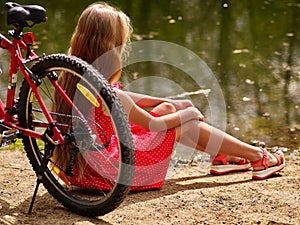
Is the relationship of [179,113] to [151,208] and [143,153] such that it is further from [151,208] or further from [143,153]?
[151,208]

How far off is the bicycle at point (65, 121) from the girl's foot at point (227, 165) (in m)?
0.98

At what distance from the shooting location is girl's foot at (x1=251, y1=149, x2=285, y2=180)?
4.46m

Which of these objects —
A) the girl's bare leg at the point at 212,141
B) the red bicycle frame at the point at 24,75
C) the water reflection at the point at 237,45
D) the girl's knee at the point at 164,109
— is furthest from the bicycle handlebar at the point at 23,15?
the water reflection at the point at 237,45

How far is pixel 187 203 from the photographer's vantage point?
3.89 m

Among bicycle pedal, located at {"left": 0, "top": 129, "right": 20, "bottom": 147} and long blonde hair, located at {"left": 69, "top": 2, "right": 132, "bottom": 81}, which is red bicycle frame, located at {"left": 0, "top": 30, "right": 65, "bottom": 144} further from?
long blonde hair, located at {"left": 69, "top": 2, "right": 132, "bottom": 81}

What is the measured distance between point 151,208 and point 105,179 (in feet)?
Result: 1.12

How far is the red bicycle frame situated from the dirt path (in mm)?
449

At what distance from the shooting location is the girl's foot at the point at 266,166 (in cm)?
446

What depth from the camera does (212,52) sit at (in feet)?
25.7

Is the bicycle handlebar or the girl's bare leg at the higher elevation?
the bicycle handlebar

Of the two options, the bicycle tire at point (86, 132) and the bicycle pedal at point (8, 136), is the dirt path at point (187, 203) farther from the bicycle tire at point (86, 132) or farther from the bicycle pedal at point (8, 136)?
the bicycle pedal at point (8, 136)

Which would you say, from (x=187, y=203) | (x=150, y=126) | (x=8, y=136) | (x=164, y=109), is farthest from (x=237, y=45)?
(x=8, y=136)

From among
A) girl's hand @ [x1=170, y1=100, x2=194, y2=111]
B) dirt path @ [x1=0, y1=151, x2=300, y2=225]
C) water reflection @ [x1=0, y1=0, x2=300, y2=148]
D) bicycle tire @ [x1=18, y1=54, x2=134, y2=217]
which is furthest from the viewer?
water reflection @ [x1=0, y1=0, x2=300, y2=148]

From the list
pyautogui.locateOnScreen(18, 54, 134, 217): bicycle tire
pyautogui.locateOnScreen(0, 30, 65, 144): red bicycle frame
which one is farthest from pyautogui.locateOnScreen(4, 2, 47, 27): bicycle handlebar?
pyautogui.locateOnScreen(18, 54, 134, 217): bicycle tire
